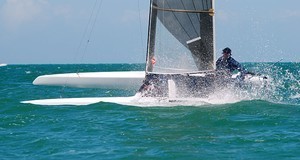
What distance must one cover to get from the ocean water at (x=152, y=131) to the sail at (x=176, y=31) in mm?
1144

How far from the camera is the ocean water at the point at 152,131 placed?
7742 mm

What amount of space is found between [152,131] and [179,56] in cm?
364

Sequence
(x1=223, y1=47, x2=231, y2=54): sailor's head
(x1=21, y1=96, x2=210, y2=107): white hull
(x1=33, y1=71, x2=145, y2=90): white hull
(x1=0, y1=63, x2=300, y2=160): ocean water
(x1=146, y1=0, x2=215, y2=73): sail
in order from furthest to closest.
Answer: (x1=33, y1=71, x2=145, y2=90): white hull → (x1=223, y1=47, x2=231, y2=54): sailor's head → (x1=146, y1=0, x2=215, y2=73): sail → (x1=21, y1=96, x2=210, y2=107): white hull → (x1=0, y1=63, x2=300, y2=160): ocean water

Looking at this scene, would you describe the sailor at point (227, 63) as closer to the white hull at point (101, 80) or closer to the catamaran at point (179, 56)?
the catamaran at point (179, 56)

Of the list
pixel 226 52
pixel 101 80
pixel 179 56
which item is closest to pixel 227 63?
pixel 226 52

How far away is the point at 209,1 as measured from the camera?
12.6 m

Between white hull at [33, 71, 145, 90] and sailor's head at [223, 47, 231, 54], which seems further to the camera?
white hull at [33, 71, 145, 90]

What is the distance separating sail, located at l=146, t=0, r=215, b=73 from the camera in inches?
495

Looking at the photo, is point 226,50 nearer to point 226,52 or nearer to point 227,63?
point 226,52

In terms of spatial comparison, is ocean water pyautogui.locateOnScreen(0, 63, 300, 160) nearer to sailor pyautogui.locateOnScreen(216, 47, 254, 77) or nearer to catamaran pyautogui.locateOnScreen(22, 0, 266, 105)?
catamaran pyautogui.locateOnScreen(22, 0, 266, 105)

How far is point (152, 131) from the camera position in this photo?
9.45 metres

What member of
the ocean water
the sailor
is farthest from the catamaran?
the ocean water

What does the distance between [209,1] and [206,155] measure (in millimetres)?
5824

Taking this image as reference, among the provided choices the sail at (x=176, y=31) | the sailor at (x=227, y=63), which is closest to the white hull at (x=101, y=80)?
the sailor at (x=227, y=63)
